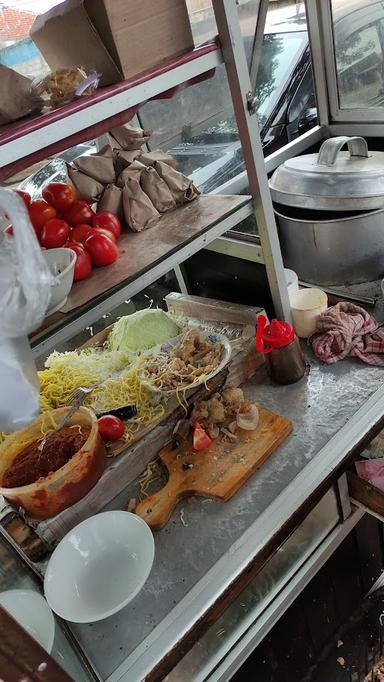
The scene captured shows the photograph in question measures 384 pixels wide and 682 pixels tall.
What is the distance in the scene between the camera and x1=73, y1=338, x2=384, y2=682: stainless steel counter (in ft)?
4.23

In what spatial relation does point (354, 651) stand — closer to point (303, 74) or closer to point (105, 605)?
point (105, 605)

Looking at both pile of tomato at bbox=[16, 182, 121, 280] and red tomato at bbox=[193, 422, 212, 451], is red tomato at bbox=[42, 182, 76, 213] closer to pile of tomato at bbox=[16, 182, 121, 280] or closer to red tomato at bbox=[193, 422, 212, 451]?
pile of tomato at bbox=[16, 182, 121, 280]

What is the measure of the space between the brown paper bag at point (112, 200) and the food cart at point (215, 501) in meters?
0.13

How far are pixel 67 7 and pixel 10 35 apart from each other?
0.65m

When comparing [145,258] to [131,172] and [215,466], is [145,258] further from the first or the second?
[215,466]

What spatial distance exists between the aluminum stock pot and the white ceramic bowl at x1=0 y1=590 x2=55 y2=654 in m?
1.66

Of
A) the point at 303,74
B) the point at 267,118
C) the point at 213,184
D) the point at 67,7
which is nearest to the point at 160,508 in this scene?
the point at 67,7

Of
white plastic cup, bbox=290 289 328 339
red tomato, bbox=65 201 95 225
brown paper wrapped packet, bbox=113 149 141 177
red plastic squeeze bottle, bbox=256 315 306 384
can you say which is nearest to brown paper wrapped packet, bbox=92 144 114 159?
brown paper wrapped packet, bbox=113 149 141 177

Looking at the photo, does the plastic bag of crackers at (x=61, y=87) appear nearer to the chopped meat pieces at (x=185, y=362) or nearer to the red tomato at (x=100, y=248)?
the red tomato at (x=100, y=248)

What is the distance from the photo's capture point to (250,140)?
1593 millimetres

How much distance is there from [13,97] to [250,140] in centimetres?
70

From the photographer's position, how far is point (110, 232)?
1.61 meters

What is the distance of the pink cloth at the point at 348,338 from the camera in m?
1.88

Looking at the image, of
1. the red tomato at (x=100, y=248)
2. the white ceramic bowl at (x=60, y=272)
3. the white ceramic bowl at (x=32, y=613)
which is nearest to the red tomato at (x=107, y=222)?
the red tomato at (x=100, y=248)
